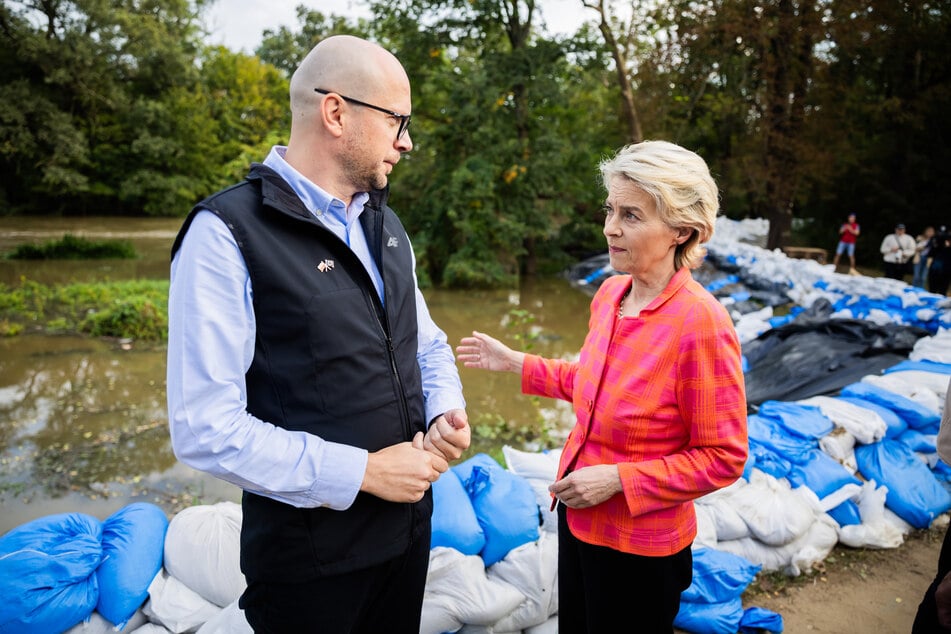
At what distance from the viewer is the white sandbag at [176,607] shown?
1964mm

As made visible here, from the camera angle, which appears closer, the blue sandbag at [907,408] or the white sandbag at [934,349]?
the blue sandbag at [907,408]

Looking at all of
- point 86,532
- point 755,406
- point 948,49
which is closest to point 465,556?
point 86,532

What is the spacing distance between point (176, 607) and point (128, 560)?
220 mm

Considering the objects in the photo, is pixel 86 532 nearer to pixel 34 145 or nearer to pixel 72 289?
pixel 72 289

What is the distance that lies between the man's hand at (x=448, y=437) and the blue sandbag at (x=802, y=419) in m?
2.48

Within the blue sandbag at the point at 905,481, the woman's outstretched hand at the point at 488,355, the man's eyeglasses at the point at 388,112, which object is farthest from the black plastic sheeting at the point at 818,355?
the man's eyeglasses at the point at 388,112

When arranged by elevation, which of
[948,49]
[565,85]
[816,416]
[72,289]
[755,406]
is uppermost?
[948,49]

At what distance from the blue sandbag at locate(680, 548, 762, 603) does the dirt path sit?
10.8 inches

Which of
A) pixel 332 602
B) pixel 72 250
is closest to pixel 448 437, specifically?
pixel 332 602

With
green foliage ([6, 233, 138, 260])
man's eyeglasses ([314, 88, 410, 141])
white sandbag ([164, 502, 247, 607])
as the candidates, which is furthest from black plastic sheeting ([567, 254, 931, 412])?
green foliage ([6, 233, 138, 260])

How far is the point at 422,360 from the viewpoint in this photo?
5.31 feet

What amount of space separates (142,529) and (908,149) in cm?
2023

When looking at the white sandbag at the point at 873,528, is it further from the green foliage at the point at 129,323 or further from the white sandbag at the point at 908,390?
the green foliage at the point at 129,323

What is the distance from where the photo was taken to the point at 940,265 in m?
9.30
